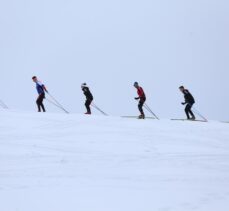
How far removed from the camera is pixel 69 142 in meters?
10.7

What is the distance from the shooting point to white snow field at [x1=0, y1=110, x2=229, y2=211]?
5.86 metres

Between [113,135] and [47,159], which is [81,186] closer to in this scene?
[47,159]

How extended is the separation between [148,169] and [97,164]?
1.01 m

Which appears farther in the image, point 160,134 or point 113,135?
point 160,134

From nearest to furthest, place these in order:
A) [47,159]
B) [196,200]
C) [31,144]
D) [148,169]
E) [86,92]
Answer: [196,200], [148,169], [47,159], [31,144], [86,92]

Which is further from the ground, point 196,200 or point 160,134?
point 196,200

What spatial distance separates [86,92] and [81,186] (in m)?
11.2

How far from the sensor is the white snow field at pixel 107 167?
5855mm

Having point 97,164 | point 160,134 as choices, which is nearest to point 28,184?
point 97,164

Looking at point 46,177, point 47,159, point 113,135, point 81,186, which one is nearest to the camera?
point 81,186

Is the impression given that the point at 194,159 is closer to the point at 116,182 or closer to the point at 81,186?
the point at 116,182

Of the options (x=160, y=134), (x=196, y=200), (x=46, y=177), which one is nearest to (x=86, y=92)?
(x=160, y=134)

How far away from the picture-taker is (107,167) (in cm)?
798

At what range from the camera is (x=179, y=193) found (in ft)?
20.7
